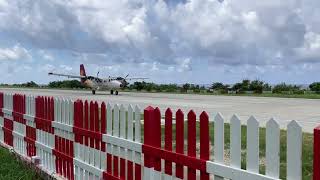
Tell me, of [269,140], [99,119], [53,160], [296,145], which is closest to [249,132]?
[269,140]

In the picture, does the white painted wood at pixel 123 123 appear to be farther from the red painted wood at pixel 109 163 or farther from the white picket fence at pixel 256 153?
the white picket fence at pixel 256 153

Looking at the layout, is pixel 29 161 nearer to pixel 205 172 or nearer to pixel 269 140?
pixel 205 172

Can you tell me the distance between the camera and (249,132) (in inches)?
167

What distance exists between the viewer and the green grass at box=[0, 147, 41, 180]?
8.28m

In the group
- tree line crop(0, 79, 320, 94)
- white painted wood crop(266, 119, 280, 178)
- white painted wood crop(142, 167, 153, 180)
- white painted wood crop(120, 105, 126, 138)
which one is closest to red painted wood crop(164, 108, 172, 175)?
white painted wood crop(142, 167, 153, 180)

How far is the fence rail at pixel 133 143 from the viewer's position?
4.16 metres

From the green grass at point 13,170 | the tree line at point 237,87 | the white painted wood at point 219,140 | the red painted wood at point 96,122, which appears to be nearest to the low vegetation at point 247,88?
the tree line at point 237,87

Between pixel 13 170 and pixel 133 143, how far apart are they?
3636 millimetres

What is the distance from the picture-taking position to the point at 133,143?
235 inches

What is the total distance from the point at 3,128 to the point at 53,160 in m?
4.14

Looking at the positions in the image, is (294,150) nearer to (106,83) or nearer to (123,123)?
(123,123)

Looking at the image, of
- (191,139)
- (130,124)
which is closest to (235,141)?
(191,139)

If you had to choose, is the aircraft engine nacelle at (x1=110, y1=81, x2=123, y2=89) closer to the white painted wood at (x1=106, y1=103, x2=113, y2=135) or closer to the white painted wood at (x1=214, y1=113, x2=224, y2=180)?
the white painted wood at (x1=106, y1=103, x2=113, y2=135)

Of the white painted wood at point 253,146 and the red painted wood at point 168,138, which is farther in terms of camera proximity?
the red painted wood at point 168,138
